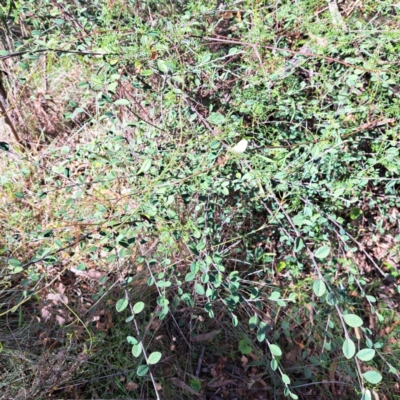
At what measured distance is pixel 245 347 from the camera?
1.81 meters

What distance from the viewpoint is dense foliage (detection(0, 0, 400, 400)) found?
1.59 m

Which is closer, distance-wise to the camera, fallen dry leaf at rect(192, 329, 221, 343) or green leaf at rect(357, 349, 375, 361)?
green leaf at rect(357, 349, 375, 361)

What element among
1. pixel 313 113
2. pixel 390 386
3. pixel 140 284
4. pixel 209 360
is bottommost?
pixel 390 386

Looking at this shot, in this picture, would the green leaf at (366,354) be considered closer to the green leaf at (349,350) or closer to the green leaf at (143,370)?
the green leaf at (349,350)

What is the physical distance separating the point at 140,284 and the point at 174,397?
20.1 inches

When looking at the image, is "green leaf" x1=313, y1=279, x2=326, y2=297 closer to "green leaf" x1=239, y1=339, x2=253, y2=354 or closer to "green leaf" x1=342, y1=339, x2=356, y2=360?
"green leaf" x1=342, y1=339, x2=356, y2=360

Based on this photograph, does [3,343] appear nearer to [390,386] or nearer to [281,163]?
[281,163]

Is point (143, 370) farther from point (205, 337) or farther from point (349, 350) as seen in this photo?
point (205, 337)

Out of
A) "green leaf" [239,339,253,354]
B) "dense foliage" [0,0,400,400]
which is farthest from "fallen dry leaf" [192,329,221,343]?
"green leaf" [239,339,253,354]

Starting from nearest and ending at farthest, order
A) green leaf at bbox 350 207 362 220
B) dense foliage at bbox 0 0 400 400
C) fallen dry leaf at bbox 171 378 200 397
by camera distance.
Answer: dense foliage at bbox 0 0 400 400 < fallen dry leaf at bbox 171 378 200 397 < green leaf at bbox 350 207 362 220

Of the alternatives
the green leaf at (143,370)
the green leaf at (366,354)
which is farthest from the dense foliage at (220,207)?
the green leaf at (366,354)

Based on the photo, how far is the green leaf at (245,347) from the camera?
1.80 metres

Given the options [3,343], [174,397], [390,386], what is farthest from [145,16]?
[390,386]

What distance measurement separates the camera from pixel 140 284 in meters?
1.87
